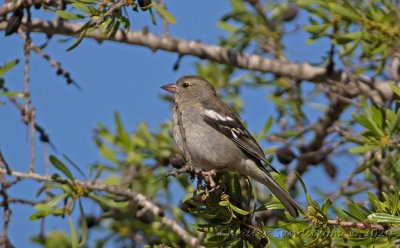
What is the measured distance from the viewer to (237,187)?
14.6 feet

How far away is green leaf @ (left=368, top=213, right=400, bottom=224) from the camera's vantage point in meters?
3.30

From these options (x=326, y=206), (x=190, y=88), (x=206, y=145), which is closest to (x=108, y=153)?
(x=206, y=145)

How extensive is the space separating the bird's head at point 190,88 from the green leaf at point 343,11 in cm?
204

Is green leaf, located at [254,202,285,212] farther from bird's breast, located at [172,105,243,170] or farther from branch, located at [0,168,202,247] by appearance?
bird's breast, located at [172,105,243,170]

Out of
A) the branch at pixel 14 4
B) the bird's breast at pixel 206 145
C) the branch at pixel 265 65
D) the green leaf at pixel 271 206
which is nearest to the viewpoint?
the green leaf at pixel 271 206

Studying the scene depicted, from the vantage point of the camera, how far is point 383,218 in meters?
3.33

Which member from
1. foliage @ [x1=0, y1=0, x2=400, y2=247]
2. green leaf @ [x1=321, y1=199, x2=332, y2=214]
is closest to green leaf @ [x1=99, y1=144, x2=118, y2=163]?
foliage @ [x1=0, y1=0, x2=400, y2=247]

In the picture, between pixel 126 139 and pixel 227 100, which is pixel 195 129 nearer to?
pixel 126 139

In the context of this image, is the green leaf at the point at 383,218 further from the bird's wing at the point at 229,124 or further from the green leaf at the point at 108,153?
the green leaf at the point at 108,153

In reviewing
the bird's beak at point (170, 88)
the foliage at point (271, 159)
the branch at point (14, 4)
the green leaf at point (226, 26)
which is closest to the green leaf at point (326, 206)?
the foliage at point (271, 159)

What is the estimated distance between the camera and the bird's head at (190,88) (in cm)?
677

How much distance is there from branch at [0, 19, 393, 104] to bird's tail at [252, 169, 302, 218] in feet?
3.52

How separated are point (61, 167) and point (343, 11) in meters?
2.22

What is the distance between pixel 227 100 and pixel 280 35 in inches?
34.0
